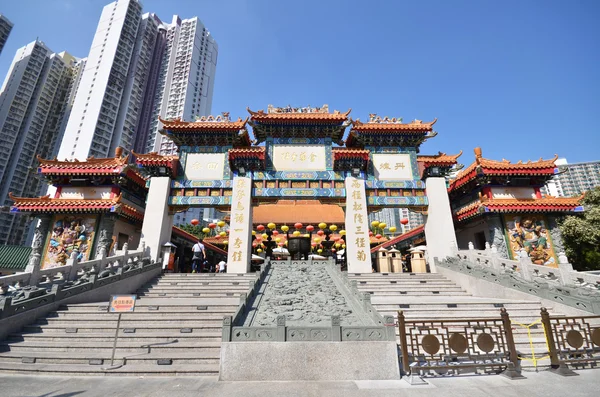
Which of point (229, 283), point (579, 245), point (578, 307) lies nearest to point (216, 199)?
point (229, 283)

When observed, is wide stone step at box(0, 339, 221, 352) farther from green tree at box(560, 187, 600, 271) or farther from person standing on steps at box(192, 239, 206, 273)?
green tree at box(560, 187, 600, 271)

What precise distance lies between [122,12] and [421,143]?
249ft

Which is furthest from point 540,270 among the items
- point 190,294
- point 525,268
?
point 190,294

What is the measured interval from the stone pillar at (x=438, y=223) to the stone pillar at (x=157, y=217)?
15.4 m

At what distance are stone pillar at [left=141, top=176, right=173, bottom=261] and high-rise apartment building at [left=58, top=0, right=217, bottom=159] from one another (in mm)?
39862

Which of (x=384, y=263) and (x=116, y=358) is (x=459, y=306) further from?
(x=116, y=358)

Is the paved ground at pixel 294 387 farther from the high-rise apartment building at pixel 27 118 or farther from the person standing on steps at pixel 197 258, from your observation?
the high-rise apartment building at pixel 27 118

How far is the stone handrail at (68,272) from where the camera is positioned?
27.6ft

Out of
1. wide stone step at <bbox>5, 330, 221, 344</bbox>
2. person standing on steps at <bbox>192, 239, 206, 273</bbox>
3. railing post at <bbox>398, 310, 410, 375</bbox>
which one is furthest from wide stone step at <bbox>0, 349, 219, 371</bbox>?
person standing on steps at <bbox>192, 239, 206, 273</bbox>

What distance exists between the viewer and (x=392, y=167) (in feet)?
55.6

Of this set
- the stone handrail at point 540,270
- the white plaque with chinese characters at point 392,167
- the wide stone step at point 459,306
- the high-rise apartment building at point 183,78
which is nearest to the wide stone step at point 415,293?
the wide stone step at point 459,306

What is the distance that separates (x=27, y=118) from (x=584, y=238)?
272 ft

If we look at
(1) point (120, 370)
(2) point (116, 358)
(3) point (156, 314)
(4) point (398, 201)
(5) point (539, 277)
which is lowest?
(1) point (120, 370)

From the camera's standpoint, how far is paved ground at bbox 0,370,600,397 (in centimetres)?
452
